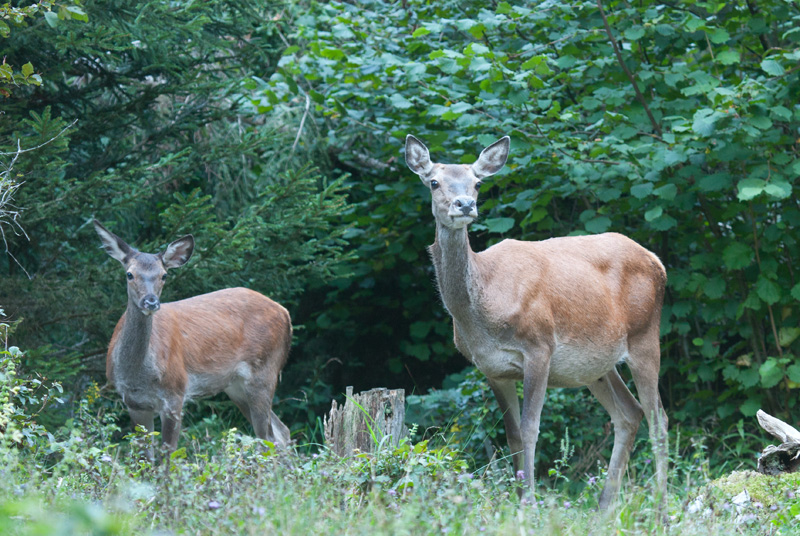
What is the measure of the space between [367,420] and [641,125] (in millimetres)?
4309

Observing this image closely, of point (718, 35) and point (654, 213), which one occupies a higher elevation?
point (718, 35)

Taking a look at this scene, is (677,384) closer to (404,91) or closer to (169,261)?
(404,91)

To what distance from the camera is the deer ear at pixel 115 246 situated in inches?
276

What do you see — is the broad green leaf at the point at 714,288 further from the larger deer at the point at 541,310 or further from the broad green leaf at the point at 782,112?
the broad green leaf at the point at 782,112

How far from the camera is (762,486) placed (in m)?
6.00

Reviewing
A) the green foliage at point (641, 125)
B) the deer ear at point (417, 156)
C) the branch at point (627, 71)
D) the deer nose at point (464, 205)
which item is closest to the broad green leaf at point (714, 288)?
the green foliage at point (641, 125)

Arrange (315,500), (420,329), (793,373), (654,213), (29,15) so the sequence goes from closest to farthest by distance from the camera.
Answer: (315,500), (29,15), (654,213), (793,373), (420,329)

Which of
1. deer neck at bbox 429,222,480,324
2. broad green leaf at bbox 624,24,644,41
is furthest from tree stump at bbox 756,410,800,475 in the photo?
broad green leaf at bbox 624,24,644,41

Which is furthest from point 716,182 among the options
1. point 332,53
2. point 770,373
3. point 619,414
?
point 332,53

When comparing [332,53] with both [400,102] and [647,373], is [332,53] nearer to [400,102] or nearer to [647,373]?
[400,102]

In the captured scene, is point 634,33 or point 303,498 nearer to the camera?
point 303,498

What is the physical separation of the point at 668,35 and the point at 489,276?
351cm

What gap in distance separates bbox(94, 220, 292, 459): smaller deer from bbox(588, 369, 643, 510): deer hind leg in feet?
8.94

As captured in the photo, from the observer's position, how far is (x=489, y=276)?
616 cm
